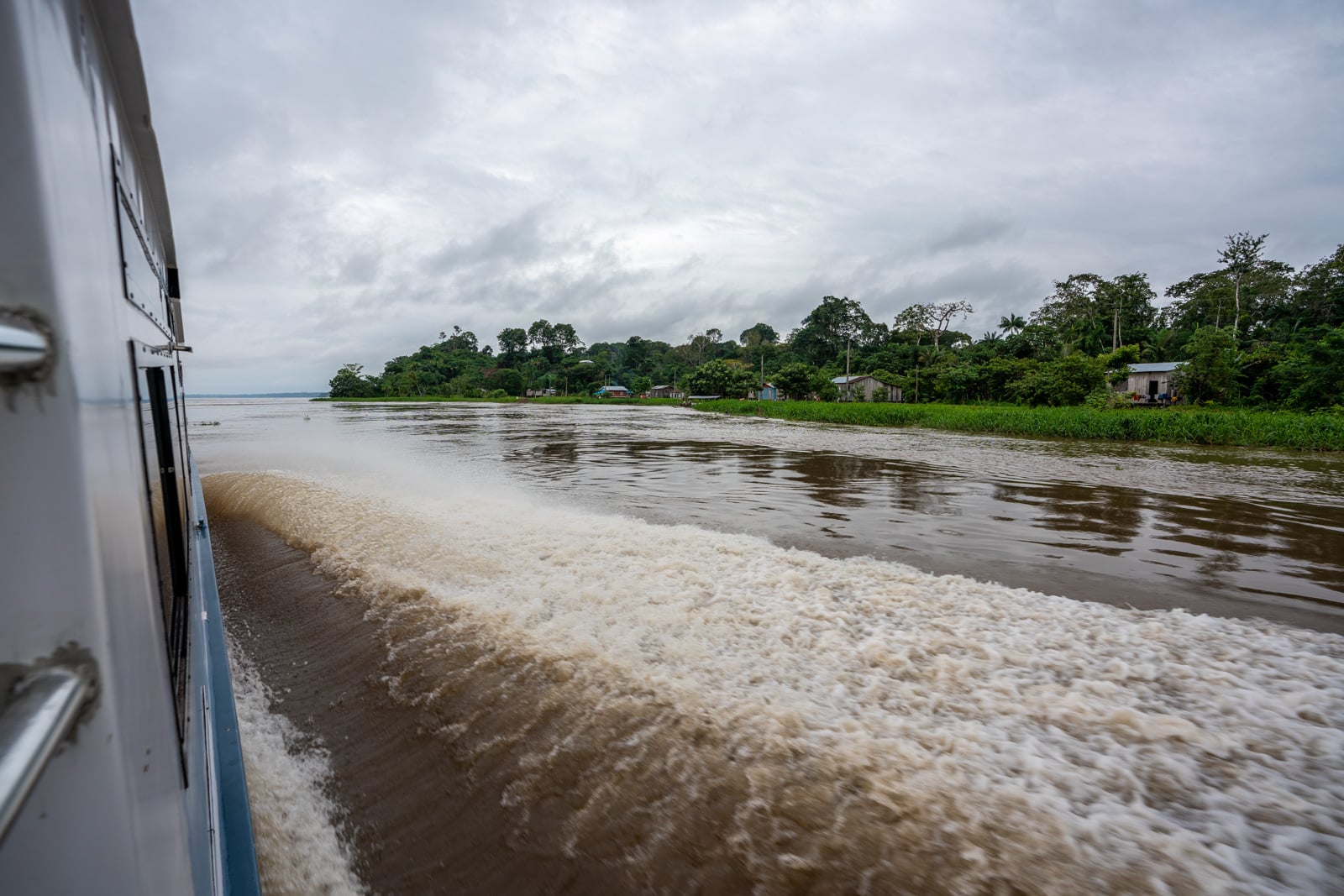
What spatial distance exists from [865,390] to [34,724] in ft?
193

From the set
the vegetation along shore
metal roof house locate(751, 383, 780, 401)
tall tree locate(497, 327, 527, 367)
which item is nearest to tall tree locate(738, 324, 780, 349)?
the vegetation along shore

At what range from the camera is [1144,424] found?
2231 cm

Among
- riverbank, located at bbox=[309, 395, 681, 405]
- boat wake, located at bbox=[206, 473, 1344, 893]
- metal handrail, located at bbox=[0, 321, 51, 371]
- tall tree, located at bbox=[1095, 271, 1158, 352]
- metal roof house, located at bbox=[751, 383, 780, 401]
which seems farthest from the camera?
riverbank, located at bbox=[309, 395, 681, 405]

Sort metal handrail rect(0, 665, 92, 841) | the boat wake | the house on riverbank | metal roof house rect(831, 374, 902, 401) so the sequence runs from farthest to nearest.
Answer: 1. the house on riverbank
2. metal roof house rect(831, 374, 902, 401)
3. the boat wake
4. metal handrail rect(0, 665, 92, 841)

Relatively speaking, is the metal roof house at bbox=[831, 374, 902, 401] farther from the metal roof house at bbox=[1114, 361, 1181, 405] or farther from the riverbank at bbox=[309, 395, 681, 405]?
the riverbank at bbox=[309, 395, 681, 405]

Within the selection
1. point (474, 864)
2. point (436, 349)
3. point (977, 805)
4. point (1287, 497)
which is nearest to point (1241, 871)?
point (977, 805)

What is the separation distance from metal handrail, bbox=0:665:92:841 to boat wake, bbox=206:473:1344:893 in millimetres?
2411

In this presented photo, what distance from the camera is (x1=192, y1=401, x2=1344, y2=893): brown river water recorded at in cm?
259

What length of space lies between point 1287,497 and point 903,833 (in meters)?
12.7

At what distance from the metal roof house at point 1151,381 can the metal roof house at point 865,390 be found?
56.2 ft

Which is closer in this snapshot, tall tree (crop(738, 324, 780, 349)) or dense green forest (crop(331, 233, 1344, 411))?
dense green forest (crop(331, 233, 1344, 411))

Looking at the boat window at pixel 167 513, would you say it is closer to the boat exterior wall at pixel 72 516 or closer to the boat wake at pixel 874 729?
the boat exterior wall at pixel 72 516

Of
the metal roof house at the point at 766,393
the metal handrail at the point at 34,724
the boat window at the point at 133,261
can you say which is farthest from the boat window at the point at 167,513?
the metal roof house at the point at 766,393

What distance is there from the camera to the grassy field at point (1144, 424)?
1928 centimetres
